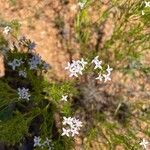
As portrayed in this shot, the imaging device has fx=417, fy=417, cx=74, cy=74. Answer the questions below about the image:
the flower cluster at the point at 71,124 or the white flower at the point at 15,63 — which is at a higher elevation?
the white flower at the point at 15,63

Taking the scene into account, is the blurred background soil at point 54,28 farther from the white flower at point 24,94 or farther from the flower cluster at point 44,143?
the flower cluster at point 44,143

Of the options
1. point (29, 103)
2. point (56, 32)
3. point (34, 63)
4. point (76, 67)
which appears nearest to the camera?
point (76, 67)

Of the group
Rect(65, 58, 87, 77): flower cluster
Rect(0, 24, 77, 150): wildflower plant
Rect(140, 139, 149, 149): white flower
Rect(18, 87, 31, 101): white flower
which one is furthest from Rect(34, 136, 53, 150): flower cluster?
Rect(140, 139, 149, 149): white flower

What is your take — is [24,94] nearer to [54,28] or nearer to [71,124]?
[71,124]

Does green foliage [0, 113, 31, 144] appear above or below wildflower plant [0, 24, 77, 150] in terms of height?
below

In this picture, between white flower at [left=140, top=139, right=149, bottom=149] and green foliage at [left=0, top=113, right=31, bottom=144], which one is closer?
green foliage at [left=0, top=113, right=31, bottom=144]

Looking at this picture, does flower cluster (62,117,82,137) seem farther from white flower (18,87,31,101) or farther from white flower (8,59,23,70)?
white flower (8,59,23,70)

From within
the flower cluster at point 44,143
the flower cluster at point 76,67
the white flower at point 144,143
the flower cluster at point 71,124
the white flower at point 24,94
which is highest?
the flower cluster at point 76,67

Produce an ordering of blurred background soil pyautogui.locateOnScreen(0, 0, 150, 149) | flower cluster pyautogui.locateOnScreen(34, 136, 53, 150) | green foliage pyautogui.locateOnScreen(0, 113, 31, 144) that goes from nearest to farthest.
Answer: green foliage pyautogui.locateOnScreen(0, 113, 31, 144) < flower cluster pyautogui.locateOnScreen(34, 136, 53, 150) < blurred background soil pyautogui.locateOnScreen(0, 0, 150, 149)

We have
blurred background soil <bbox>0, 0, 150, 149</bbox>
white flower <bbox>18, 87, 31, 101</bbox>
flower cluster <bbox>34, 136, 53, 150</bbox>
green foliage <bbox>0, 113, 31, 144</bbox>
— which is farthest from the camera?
blurred background soil <bbox>0, 0, 150, 149</bbox>

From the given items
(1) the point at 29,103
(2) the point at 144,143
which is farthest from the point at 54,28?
(2) the point at 144,143

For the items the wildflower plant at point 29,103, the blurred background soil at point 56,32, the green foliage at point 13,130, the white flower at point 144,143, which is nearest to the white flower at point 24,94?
the wildflower plant at point 29,103

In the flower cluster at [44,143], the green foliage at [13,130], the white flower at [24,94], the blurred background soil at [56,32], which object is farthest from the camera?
the blurred background soil at [56,32]
